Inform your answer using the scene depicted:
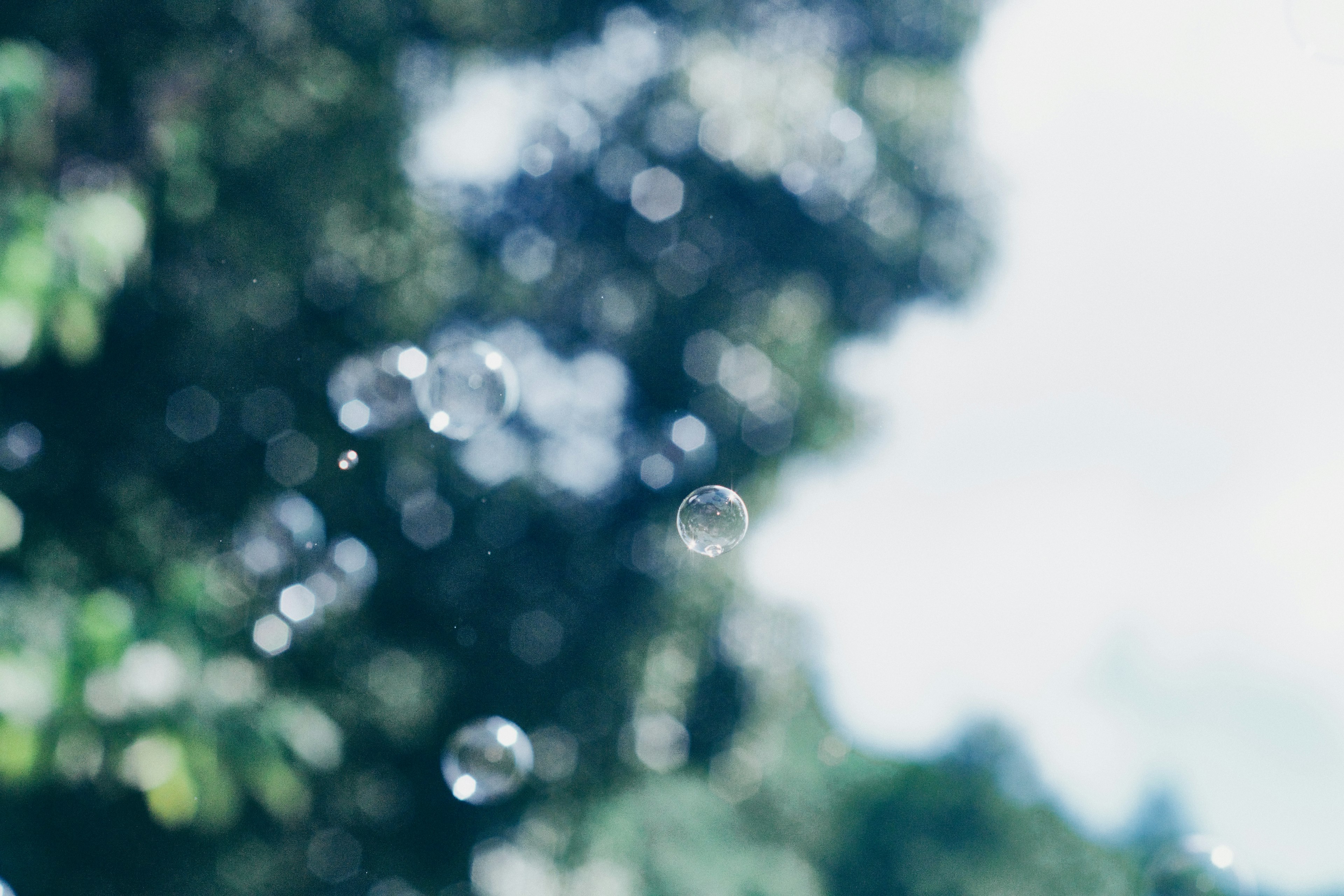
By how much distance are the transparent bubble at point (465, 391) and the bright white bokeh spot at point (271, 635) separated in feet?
4.54

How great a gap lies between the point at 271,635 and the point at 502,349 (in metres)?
1.86

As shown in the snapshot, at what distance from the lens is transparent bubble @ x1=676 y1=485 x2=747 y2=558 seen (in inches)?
153

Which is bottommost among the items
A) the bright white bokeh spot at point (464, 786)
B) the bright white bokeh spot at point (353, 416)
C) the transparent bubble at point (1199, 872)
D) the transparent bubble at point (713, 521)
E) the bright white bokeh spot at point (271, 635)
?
the bright white bokeh spot at point (464, 786)

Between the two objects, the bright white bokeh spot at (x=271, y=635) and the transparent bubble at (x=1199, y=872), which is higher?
the transparent bubble at (x=1199, y=872)

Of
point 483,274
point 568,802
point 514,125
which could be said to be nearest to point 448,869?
point 568,802

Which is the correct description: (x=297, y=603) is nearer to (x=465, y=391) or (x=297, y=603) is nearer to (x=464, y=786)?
(x=464, y=786)

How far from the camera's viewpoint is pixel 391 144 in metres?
5.02

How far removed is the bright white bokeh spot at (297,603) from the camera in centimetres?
486

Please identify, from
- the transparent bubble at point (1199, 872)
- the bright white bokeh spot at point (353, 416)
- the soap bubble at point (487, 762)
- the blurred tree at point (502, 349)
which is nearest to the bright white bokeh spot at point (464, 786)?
the soap bubble at point (487, 762)

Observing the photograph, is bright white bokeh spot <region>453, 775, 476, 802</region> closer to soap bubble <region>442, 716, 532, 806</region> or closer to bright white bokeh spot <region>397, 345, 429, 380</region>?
soap bubble <region>442, 716, 532, 806</region>

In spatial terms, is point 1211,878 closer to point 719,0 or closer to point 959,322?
point 959,322

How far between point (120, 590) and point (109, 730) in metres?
0.68

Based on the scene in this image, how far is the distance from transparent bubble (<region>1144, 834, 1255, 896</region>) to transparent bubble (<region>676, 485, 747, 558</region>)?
2.09m

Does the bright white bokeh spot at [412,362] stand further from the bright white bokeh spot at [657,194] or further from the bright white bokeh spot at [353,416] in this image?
the bright white bokeh spot at [657,194]
